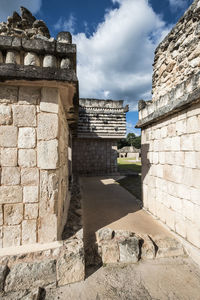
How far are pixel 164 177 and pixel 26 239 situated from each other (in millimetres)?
3220

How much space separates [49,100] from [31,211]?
1.91m

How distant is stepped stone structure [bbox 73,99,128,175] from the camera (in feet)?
37.3

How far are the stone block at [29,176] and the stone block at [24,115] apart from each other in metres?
0.76

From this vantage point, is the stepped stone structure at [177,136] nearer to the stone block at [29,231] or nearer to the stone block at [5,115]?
the stone block at [29,231]

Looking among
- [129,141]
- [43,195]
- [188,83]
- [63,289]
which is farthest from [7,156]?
[129,141]

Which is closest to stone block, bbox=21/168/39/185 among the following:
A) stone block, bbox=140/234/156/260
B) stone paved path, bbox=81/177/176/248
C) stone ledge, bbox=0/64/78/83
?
stone ledge, bbox=0/64/78/83

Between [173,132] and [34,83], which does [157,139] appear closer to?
[173,132]

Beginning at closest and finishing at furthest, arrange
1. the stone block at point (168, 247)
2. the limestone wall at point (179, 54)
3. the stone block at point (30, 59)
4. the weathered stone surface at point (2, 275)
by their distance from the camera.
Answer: the weathered stone surface at point (2, 275), the stone block at point (30, 59), the stone block at point (168, 247), the limestone wall at point (179, 54)

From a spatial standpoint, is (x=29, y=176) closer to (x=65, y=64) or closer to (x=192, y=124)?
(x=65, y=64)

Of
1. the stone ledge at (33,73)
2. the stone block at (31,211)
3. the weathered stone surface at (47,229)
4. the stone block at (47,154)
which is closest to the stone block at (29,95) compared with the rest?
the stone ledge at (33,73)

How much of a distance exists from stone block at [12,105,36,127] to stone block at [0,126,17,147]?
0.13 meters

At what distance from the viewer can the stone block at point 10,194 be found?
237 centimetres

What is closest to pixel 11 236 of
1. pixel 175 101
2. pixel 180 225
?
pixel 180 225

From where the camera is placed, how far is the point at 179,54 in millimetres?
3641
